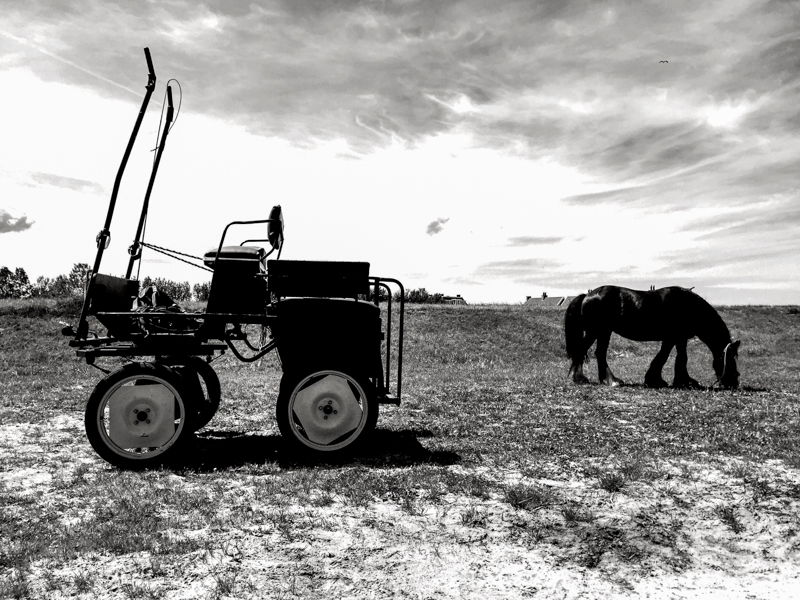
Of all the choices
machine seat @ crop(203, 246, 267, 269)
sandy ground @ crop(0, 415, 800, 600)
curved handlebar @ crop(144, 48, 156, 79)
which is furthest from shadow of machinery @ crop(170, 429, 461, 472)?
curved handlebar @ crop(144, 48, 156, 79)

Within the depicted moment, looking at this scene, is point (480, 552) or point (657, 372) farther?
point (657, 372)

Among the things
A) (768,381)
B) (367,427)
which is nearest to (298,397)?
(367,427)

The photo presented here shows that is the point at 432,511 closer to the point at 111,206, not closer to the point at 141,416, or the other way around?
the point at 141,416

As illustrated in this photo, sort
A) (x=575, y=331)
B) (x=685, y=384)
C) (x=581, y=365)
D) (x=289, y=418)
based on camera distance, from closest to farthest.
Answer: (x=289, y=418)
(x=685, y=384)
(x=581, y=365)
(x=575, y=331)

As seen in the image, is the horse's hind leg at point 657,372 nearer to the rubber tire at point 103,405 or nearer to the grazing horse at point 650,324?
the grazing horse at point 650,324

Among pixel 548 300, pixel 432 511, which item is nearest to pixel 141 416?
pixel 432 511

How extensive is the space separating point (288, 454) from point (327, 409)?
2.62ft

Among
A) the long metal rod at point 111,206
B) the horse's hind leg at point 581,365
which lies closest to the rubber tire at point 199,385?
the long metal rod at point 111,206

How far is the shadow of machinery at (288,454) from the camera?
680 cm

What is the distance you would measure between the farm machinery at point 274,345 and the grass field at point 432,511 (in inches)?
14.4

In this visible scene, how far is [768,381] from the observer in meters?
15.8

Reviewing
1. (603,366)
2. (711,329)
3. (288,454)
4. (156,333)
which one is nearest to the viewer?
(156,333)

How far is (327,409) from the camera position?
22.9 ft

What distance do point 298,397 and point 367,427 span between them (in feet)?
2.71
